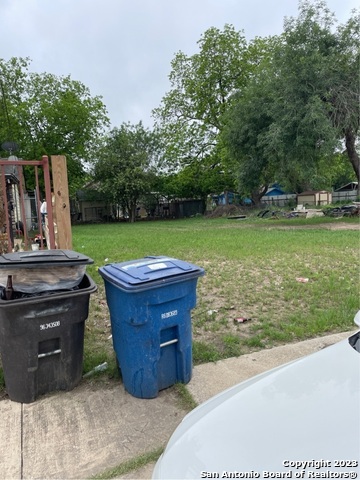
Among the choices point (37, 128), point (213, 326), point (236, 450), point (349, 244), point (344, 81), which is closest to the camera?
point (236, 450)

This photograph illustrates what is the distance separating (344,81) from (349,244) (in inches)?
361

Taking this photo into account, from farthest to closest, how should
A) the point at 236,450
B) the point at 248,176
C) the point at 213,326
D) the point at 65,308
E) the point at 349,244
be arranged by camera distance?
the point at 248,176 → the point at 349,244 → the point at 213,326 → the point at 65,308 → the point at 236,450

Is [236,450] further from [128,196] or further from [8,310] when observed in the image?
[128,196]

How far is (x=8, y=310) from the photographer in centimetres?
260

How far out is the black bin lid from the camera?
8.90 feet

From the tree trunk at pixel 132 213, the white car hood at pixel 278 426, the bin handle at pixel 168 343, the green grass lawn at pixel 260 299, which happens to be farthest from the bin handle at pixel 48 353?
the tree trunk at pixel 132 213

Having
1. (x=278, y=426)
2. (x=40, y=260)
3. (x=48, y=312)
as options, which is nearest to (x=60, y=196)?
(x=40, y=260)

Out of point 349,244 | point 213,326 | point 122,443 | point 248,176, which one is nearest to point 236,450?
point 122,443

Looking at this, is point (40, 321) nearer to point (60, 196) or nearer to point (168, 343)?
point (168, 343)

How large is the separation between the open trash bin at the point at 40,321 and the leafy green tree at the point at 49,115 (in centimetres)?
2397

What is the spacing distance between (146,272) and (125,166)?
26.6 meters

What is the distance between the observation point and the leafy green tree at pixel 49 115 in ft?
80.6

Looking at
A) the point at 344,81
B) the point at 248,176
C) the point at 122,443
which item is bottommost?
the point at 122,443

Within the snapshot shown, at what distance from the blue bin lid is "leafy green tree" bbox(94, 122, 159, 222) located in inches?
998
